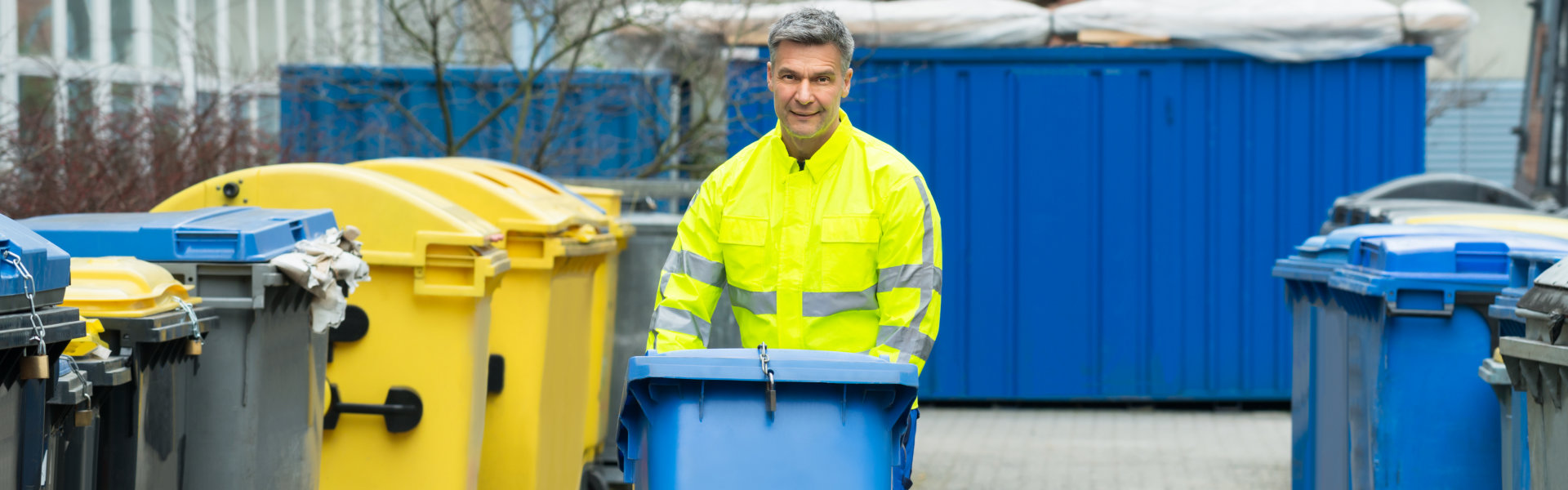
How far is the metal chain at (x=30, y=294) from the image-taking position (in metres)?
2.62

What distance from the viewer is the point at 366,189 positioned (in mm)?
4527

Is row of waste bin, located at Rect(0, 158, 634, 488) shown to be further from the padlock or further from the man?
the man

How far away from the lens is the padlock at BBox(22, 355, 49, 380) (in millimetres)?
2654

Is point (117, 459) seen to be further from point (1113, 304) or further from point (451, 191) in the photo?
point (1113, 304)

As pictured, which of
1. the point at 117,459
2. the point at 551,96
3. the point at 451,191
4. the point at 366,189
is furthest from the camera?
the point at 551,96

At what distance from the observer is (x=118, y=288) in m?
3.27

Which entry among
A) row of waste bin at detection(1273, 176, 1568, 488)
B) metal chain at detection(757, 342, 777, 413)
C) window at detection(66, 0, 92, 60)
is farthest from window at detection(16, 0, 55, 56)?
row of waste bin at detection(1273, 176, 1568, 488)

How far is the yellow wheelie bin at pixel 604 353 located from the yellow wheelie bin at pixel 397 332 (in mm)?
1306

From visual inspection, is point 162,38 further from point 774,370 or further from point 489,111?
point 774,370

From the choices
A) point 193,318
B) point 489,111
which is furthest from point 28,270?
point 489,111

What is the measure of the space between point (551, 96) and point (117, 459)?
614 centimetres

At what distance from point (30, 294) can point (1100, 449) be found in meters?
5.71

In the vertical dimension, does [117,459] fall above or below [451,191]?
below

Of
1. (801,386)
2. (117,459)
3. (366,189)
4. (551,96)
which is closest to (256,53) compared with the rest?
(551,96)
